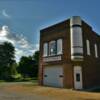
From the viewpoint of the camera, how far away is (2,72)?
5419cm

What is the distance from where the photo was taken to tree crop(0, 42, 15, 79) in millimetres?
54375

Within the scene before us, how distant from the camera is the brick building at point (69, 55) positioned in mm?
23516

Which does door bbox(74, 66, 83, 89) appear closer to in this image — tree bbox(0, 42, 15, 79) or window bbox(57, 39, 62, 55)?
window bbox(57, 39, 62, 55)

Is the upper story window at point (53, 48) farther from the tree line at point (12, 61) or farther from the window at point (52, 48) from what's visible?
the tree line at point (12, 61)

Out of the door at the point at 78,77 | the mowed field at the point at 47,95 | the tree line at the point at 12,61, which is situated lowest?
the mowed field at the point at 47,95

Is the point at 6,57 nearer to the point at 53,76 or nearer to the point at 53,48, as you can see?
the point at 53,48

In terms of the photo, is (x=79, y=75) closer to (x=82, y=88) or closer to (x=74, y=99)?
(x=82, y=88)

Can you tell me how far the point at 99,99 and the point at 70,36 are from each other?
38.1ft

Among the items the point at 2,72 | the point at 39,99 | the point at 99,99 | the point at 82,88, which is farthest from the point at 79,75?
the point at 2,72

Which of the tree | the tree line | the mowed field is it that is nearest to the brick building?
A: the mowed field

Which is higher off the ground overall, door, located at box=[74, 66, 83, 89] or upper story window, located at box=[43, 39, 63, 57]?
upper story window, located at box=[43, 39, 63, 57]

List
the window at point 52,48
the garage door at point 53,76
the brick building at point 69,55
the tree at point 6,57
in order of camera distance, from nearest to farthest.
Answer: the brick building at point 69,55
the garage door at point 53,76
the window at point 52,48
the tree at point 6,57

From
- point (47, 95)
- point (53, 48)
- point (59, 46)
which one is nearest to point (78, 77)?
point (59, 46)

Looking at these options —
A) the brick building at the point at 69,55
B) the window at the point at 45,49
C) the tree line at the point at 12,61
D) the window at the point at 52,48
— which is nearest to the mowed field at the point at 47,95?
the brick building at the point at 69,55
